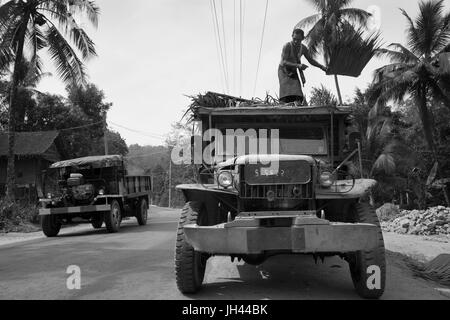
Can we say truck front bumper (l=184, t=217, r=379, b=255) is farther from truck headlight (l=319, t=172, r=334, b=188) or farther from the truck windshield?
the truck windshield

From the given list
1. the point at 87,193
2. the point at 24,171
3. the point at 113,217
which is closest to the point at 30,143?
the point at 24,171

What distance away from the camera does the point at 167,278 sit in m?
6.64

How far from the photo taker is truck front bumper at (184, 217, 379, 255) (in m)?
4.84

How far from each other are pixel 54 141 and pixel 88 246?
22.5 metres

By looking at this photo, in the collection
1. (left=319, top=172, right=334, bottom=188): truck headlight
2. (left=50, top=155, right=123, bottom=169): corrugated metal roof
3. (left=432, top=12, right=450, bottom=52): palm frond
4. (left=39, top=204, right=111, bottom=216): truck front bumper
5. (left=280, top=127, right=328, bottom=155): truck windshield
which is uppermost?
(left=432, top=12, right=450, bottom=52): palm frond

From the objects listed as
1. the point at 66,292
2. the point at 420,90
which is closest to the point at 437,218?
the point at 420,90

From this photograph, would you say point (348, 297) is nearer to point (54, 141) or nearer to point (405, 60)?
point (405, 60)

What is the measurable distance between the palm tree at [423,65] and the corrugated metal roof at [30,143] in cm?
1908

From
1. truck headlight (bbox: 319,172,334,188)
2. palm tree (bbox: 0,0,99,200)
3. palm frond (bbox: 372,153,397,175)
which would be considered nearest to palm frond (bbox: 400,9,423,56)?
palm frond (bbox: 372,153,397,175)

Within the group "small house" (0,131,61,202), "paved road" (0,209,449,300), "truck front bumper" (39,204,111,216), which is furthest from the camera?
"small house" (0,131,61,202)

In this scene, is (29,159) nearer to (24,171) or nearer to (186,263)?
(24,171)

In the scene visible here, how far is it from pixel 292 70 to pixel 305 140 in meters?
1.53

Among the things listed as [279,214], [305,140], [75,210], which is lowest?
[75,210]

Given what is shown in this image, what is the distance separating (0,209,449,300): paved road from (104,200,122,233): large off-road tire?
536 cm
